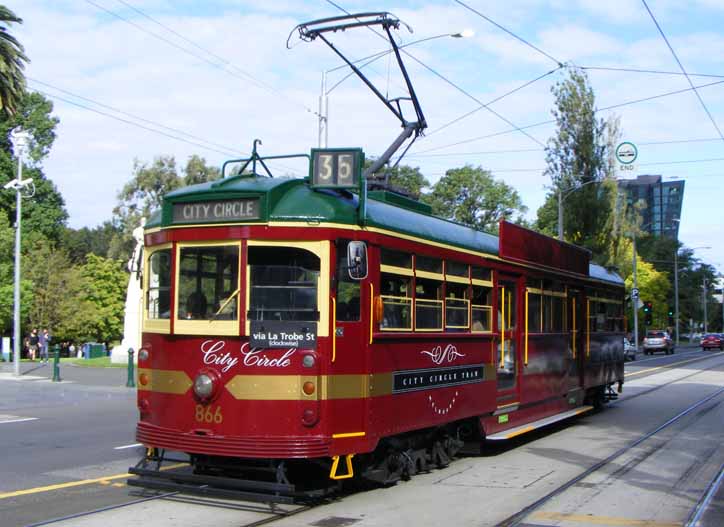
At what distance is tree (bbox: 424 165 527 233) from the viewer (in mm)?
61656

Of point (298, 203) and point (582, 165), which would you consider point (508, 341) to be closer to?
point (298, 203)

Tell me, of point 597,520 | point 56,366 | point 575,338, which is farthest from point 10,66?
point 597,520

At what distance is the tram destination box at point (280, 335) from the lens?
26.1 feet

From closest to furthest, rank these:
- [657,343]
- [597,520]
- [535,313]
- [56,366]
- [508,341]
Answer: [597,520], [508,341], [535,313], [56,366], [657,343]

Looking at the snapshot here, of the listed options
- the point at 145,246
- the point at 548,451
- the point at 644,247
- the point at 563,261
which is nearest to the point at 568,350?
the point at 563,261

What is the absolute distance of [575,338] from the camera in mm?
15555

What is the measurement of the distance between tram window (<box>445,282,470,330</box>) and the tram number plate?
3.33 metres

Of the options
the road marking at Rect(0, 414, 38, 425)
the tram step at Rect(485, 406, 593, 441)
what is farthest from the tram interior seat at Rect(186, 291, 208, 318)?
the road marking at Rect(0, 414, 38, 425)

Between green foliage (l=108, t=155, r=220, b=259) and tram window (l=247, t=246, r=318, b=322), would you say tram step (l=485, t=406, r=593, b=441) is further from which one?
green foliage (l=108, t=155, r=220, b=259)

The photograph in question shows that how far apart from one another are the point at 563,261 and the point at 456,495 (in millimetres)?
6957

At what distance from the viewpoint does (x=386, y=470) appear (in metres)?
9.14

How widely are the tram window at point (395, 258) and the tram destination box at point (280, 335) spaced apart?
1.34 meters

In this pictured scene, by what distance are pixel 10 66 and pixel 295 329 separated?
73.5 ft

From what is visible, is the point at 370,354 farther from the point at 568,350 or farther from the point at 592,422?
the point at 592,422
